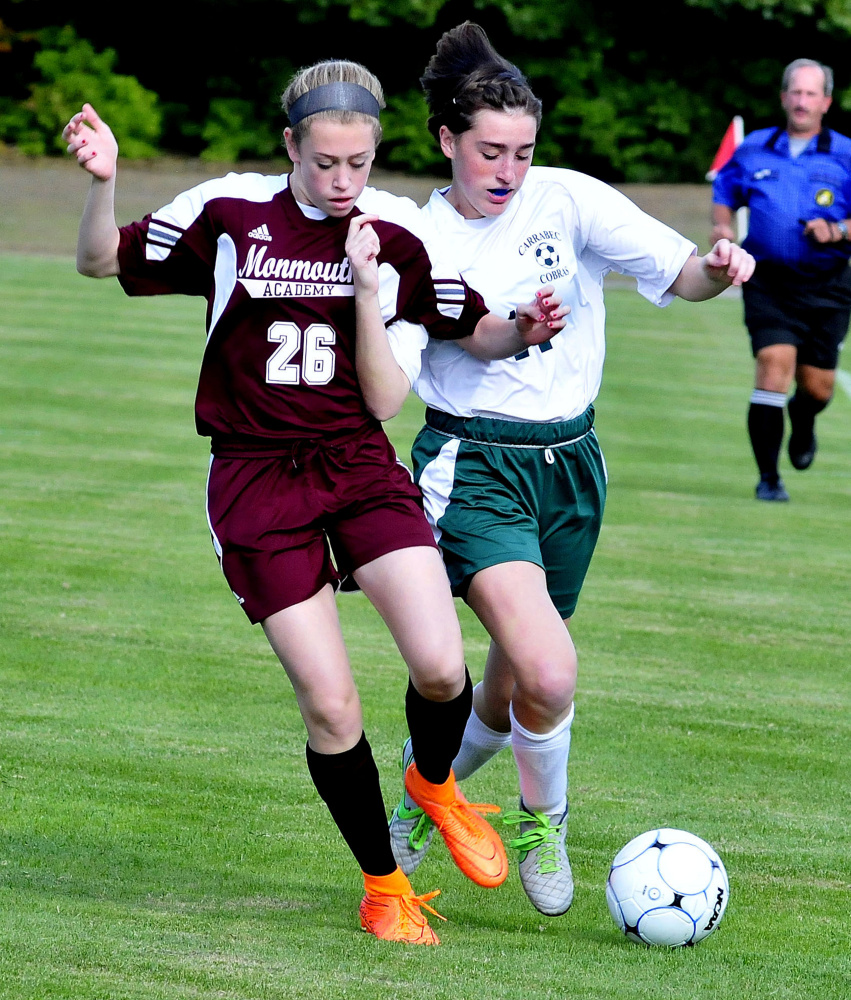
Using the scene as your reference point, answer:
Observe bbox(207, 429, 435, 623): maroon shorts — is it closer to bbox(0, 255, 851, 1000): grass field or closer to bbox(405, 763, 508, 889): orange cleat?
bbox(405, 763, 508, 889): orange cleat

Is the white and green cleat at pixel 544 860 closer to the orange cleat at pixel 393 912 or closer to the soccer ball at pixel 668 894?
the soccer ball at pixel 668 894

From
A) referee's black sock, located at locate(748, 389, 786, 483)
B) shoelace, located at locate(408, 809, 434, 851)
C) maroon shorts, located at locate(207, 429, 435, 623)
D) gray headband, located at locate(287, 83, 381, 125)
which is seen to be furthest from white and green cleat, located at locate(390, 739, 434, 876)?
referee's black sock, located at locate(748, 389, 786, 483)

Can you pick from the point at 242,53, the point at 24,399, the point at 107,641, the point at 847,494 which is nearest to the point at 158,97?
the point at 242,53

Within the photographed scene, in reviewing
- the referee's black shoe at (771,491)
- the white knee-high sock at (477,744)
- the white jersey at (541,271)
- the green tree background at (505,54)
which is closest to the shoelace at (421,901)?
the white knee-high sock at (477,744)

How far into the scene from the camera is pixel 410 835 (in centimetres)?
446

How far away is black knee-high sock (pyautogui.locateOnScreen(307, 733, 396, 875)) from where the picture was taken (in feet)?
12.9

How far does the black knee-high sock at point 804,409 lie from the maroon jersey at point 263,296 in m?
7.24

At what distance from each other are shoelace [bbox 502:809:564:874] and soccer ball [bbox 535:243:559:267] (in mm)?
1532

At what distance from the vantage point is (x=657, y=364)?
60.9 feet

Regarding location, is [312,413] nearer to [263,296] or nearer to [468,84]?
[263,296]

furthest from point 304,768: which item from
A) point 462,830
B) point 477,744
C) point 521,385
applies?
point 521,385

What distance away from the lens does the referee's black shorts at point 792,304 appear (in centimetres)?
1022

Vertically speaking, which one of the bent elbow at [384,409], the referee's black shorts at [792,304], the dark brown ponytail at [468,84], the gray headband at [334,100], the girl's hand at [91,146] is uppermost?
the dark brown ponytail at [468,84]

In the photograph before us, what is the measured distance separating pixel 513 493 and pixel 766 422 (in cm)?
630
